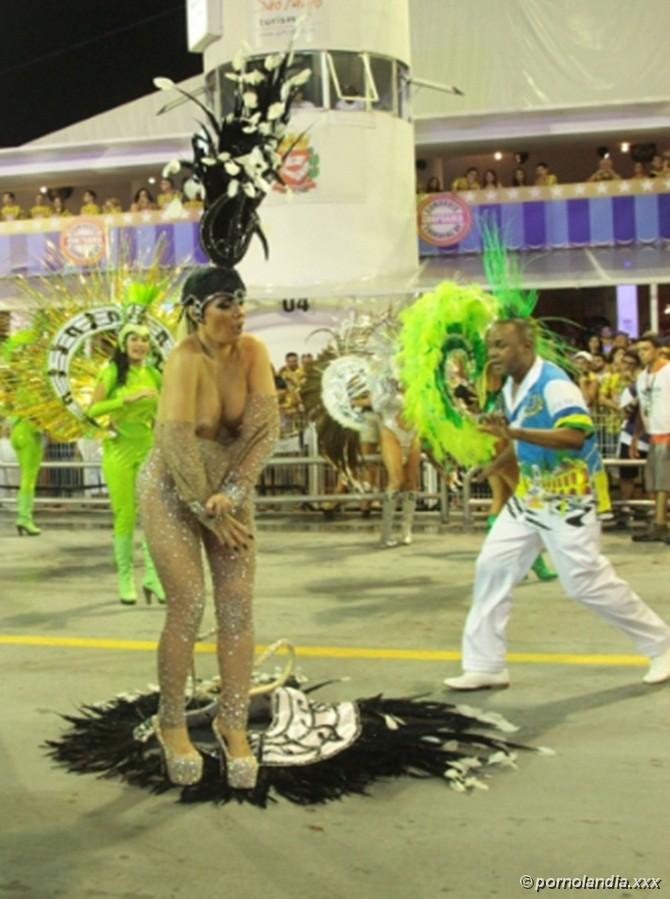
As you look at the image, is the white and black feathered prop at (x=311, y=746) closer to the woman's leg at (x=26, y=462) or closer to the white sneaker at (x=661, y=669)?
the white sneaker at (x=661, y=669)

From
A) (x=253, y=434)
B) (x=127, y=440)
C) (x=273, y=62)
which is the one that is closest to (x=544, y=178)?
(x=127, y=440)

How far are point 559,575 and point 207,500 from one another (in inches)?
77.2

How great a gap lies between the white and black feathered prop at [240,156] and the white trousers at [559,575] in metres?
1.98

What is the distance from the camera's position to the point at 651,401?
35.5 feet

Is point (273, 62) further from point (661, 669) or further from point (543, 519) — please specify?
point (661, 669)

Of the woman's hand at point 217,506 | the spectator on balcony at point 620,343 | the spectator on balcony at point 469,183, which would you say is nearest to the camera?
the woman's hand at point 217,506

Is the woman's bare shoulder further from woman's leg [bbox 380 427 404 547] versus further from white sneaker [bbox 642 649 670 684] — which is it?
woman's leg [bbox 380 427 404 547]

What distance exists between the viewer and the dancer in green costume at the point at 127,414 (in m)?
7.98

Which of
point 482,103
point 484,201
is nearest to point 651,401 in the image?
point 484,201

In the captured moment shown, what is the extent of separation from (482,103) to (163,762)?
2235 cm

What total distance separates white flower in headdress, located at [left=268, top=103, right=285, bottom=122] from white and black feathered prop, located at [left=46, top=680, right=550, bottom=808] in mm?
2368

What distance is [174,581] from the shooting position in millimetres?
4336

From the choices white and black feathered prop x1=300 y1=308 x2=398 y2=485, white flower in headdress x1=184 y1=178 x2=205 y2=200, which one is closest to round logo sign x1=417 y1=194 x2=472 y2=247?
white and black feathered prop x1=300 y1=308 x2=398 y2=485

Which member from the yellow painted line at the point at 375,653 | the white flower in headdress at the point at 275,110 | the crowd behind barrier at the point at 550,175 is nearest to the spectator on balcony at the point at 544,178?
the crowd behind barrier at the point at 550,175
